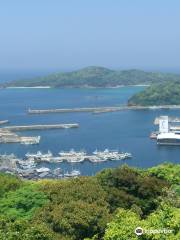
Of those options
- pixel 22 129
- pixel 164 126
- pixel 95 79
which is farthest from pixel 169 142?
pixel 95 79

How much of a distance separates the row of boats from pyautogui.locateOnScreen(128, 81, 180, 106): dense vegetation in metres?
24.1

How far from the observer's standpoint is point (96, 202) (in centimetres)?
998

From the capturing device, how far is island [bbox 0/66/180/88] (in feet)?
270

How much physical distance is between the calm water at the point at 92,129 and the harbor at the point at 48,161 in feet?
1.55

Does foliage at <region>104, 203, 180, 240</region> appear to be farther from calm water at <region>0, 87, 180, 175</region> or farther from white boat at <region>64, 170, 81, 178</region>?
calm water at <region>0, 87, 180, 175</region>

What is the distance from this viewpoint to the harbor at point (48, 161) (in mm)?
27797

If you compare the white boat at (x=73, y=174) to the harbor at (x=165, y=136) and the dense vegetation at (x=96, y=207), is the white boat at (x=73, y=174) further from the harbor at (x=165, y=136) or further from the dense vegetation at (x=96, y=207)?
the dense vegetation at (x=96, y=207)

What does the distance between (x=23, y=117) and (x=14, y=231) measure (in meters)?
42.5

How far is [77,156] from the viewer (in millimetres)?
31594

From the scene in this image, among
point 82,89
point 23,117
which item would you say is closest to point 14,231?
point 23,117

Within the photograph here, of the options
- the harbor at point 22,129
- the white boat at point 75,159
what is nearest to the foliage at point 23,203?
the white boat at point 75,159

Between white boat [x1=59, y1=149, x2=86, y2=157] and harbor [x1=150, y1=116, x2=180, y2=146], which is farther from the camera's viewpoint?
harbor [x1=150, y1=116, x2=180, y2=146]

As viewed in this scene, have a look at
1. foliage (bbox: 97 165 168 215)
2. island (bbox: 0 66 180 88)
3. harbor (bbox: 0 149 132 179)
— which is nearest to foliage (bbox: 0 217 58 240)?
foliage (bbox: 97 165 168 215)

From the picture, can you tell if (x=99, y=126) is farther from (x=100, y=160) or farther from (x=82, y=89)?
(x=82, y=89)
